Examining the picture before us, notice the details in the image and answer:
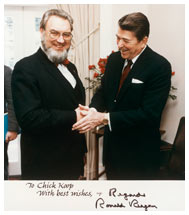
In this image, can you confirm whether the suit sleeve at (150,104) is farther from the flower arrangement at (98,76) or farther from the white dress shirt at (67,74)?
the white dress shirt at (67,74)

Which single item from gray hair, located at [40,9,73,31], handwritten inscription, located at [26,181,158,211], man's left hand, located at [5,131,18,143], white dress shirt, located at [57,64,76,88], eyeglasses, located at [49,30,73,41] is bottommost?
handwritten inscription, located at [26,181,158,211]

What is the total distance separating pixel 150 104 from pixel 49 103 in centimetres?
61

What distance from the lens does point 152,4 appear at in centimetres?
110

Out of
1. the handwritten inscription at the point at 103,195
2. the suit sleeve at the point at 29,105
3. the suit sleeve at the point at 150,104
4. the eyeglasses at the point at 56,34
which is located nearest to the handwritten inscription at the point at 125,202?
the handwritten inscription at the point at 103,195

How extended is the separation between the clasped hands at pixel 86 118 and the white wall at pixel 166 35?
1.54 feet

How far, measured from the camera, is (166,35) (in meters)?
1.26

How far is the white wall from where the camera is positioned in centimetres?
113

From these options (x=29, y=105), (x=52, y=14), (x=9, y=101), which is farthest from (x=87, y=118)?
(x=52, y=14)

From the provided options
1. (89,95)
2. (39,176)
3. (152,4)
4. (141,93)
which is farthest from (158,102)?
(39,176)

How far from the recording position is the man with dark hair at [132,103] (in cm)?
114

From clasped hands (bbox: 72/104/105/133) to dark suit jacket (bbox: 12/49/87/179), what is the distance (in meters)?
0.03

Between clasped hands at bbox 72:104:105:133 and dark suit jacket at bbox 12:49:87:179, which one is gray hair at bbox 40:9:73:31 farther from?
clasped hands at bbox 72:104:105:133
